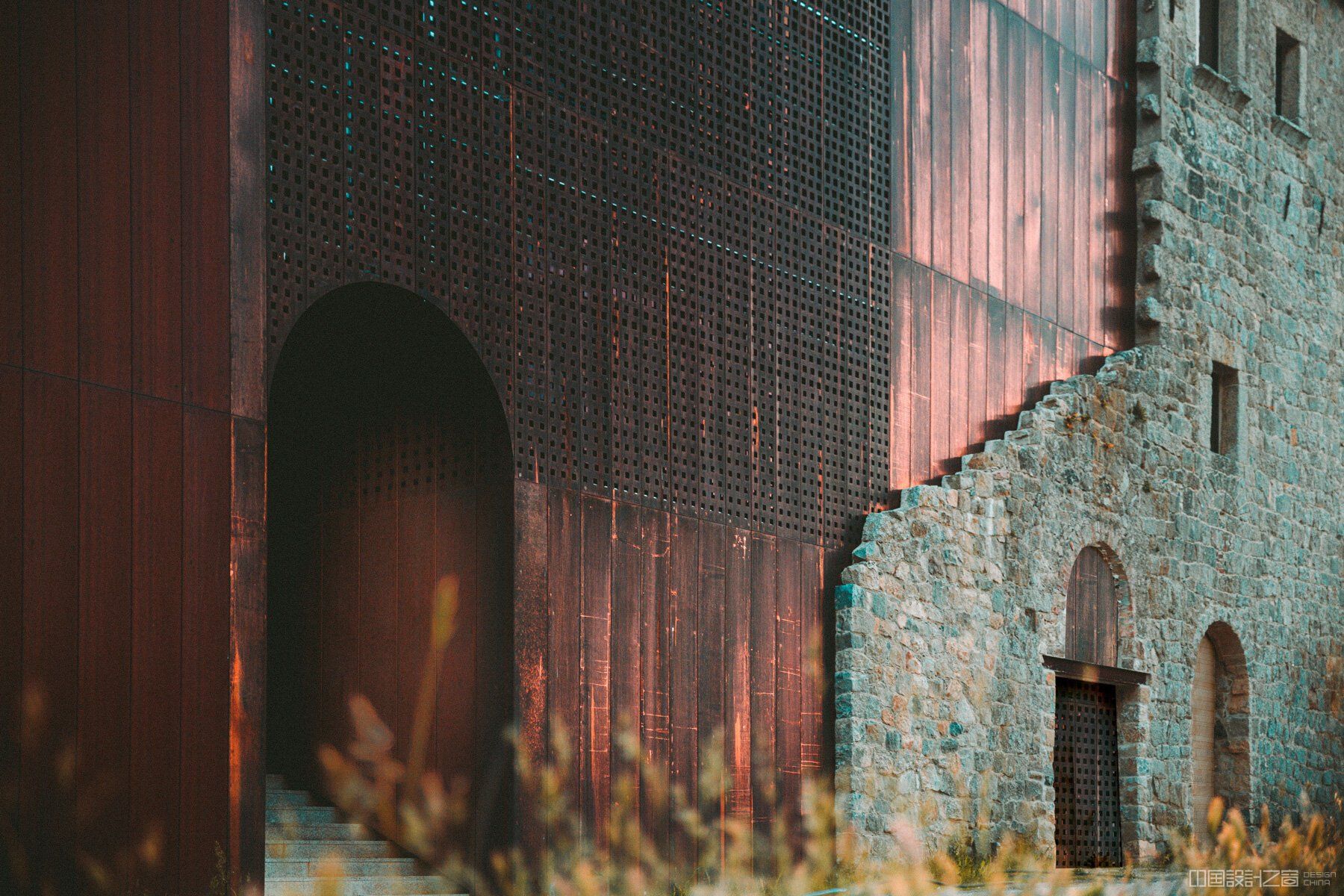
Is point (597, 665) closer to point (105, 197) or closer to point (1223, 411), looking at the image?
point (105, 197)

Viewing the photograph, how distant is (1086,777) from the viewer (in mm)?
15422

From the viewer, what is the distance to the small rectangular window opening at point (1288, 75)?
19.5 metres

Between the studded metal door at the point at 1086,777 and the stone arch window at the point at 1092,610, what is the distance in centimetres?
33

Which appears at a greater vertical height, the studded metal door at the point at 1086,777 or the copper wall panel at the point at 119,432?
the copper wall panel at the point at 119,432

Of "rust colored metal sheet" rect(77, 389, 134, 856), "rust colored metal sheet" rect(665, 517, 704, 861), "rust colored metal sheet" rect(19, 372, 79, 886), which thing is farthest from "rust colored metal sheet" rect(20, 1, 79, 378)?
"rust colored metal sheet" rect(665, 517, 704, 861)

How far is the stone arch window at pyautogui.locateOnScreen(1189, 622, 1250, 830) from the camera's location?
1733 cm

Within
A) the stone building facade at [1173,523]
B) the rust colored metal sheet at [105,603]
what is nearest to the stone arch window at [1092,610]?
the stone building facade at [1173,523]

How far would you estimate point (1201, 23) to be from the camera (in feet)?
60.5

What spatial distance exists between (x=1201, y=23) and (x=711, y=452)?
396 inches

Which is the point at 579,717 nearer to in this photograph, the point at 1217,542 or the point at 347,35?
the point at 347,35

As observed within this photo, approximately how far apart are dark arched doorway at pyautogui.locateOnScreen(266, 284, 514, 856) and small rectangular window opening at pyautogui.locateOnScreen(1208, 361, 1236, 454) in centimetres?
1022

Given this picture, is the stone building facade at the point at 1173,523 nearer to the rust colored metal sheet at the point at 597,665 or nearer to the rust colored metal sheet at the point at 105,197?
the rust colored metal sheet at the point at 597,665

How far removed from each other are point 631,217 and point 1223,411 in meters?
9.33

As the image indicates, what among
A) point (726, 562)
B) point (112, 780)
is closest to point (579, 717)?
point (726, 562)
